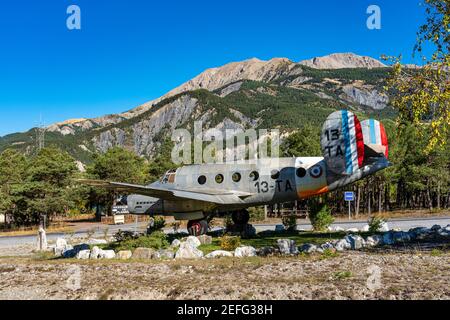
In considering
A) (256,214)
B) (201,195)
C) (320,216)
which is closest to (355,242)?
(320,216)

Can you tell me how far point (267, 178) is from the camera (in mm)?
21516

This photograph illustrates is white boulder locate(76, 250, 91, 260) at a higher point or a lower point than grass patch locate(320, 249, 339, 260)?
lower

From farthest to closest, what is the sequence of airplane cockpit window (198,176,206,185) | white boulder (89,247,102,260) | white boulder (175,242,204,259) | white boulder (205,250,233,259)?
airplane cockpit window (198,176,206,185) < white boulder (89,247,102,260) < white boulder (175,242,204,259) < white boulder (205,250,233,259)

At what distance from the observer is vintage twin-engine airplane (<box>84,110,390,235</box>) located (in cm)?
1866

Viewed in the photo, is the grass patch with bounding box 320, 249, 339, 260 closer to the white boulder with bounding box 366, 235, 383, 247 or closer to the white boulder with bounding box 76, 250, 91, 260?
the white boulder with bounding box 366, 235, 383, 247

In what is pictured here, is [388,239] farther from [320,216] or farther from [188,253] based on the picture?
[188,253]

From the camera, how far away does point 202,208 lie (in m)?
22.1

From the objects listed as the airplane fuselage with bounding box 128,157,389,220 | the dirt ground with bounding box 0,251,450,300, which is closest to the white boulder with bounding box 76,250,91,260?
the dirt ground with bounding box 0,251,450,300

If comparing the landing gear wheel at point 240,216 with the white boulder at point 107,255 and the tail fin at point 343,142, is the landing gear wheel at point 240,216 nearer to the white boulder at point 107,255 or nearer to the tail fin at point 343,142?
the tail fin at point 343,142

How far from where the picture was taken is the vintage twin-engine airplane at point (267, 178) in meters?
18.7

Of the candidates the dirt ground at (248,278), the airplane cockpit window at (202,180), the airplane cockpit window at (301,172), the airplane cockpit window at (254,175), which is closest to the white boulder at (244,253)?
the dirt ground at (248,278)

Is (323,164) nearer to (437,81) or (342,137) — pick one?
(342,137)
